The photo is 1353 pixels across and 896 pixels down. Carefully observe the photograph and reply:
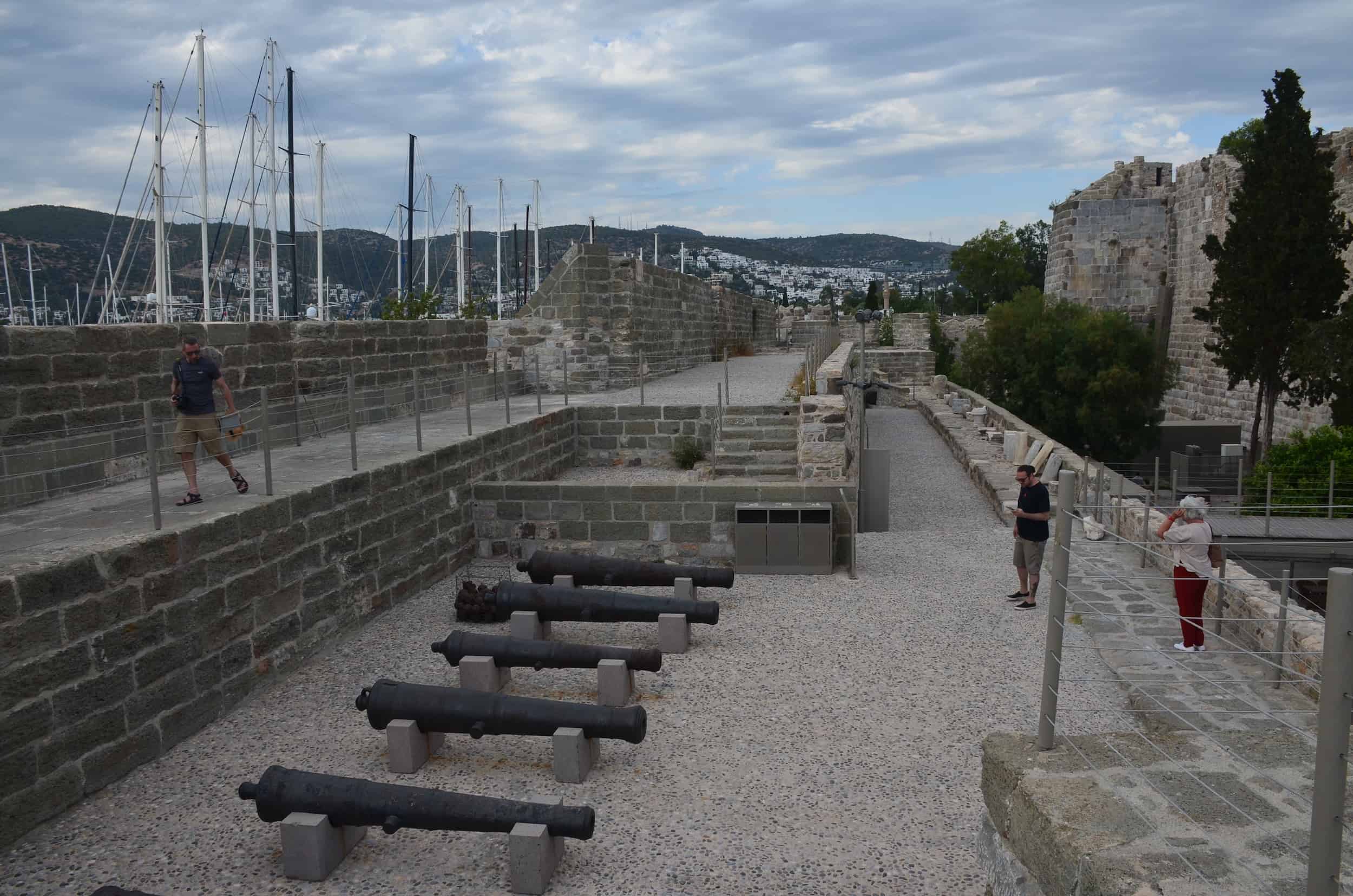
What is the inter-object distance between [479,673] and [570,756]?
1447 millimetres

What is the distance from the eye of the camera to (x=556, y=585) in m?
8.75

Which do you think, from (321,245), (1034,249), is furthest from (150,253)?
(1034,249)

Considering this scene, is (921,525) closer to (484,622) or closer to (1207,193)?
(484,622)

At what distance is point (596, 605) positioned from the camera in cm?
811

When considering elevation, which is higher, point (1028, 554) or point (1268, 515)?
point (1028, 554)

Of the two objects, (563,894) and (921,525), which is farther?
(921,525)

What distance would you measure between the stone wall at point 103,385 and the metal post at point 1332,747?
735cm

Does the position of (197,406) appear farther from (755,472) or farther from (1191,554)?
(755,472)

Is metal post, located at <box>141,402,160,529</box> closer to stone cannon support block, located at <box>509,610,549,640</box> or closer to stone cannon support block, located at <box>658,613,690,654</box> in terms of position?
stone cannon support block, located at <box>509,610,549,640</box>

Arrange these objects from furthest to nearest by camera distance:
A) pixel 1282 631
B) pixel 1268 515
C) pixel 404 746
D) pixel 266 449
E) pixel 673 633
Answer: pixel 1268 515 → pixel 673 633 → pixel 266 449 → pixel 1282 631 → pixel 404 746

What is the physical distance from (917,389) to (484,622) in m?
28.8

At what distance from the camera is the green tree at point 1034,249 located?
7906 cm

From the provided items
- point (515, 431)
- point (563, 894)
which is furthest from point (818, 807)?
point (515, 431)

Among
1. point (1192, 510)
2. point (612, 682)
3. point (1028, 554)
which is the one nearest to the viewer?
point (612, 682)
